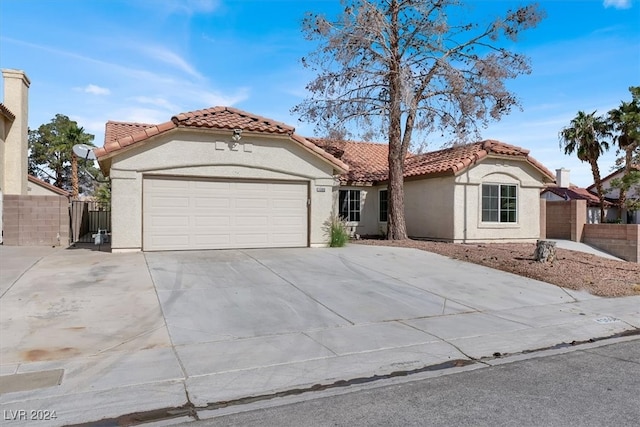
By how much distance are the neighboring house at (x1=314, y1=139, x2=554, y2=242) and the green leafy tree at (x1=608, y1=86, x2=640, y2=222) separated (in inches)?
178

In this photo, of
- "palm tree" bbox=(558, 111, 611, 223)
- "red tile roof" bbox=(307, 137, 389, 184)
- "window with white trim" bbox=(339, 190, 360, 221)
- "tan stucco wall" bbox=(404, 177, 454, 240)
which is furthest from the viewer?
"palm tree" bbox=(558, 111, 611, 223)

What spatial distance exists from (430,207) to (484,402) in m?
14.5

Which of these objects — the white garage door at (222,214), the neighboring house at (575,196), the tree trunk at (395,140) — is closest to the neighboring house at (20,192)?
the white garage door at (222,214)

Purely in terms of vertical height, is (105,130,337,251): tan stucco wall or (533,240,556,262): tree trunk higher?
(105,130,337,251): tan stucco wall

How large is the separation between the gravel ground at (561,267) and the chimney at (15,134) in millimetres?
16723

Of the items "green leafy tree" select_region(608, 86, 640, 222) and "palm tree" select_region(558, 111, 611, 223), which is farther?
"palm tree" select_region(558, 111, 611, 223)

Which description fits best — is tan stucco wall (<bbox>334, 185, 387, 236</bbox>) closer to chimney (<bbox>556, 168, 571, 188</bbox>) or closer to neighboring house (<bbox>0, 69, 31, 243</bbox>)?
neighboring house (<bbox>0, 69, 31, 243</bbox>)

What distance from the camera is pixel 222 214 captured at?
1370 centimetres

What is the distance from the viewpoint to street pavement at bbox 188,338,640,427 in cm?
386

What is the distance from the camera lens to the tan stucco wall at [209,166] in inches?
494

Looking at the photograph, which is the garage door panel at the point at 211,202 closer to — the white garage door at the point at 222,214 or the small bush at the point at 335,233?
the white garage door at the point at 222,214

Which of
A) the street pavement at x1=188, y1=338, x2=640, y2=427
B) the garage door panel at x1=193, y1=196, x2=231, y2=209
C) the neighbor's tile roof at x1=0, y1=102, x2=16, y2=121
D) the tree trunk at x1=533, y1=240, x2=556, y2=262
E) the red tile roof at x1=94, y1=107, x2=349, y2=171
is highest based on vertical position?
the neighbor's tile roof at x1=0, y1=102, x2=16, y2=121

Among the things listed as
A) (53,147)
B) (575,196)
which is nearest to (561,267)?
(575,196)

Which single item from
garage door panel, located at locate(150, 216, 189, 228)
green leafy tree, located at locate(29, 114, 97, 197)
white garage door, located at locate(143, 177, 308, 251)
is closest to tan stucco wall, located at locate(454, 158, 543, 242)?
white garage door, located at locate(143, 177, 308, 251)
